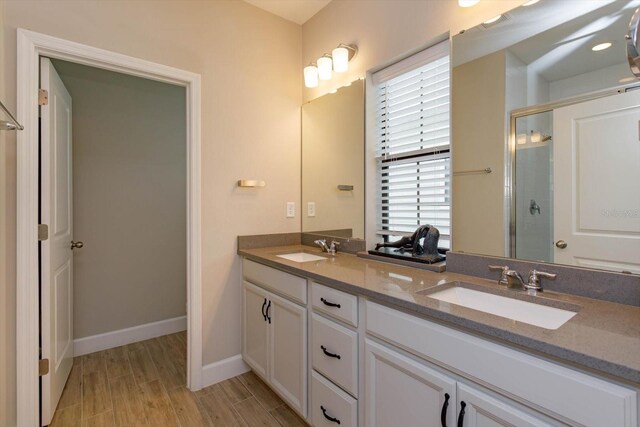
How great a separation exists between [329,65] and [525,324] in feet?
6.71

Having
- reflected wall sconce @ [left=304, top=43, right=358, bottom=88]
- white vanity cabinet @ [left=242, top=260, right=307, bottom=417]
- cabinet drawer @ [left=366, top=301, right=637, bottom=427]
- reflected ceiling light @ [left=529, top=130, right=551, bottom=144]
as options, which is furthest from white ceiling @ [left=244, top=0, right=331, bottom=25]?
cabinet drawer @ [left=366, top=301, right=637, bottom=427]

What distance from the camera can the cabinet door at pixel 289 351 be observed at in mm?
1663

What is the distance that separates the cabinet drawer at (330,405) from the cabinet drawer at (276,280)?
40 centimetres

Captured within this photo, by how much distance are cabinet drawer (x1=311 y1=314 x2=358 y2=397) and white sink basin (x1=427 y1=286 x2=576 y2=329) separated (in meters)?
0.41

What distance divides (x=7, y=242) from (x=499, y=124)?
2438mm

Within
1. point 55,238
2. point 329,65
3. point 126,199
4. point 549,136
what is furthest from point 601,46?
point 126,199

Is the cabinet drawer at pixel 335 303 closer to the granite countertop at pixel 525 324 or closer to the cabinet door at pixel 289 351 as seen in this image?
the granite countertop at pixel 525 324

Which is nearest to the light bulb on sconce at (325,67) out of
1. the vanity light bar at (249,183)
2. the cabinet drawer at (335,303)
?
the vanity light bar at (249,183)

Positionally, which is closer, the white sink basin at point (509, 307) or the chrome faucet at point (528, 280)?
the white sink basin at point (509, 307)

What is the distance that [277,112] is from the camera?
2.55 metres

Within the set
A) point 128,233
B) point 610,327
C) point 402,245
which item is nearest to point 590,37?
point 610,327

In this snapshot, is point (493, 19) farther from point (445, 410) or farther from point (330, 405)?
point (330, 405)

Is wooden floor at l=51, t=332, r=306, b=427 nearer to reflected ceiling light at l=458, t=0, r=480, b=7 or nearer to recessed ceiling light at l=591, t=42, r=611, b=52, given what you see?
recessed ceiling light at l=591, t=42, r=611, b=52

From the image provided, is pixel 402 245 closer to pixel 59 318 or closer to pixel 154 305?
pixel 59 318
